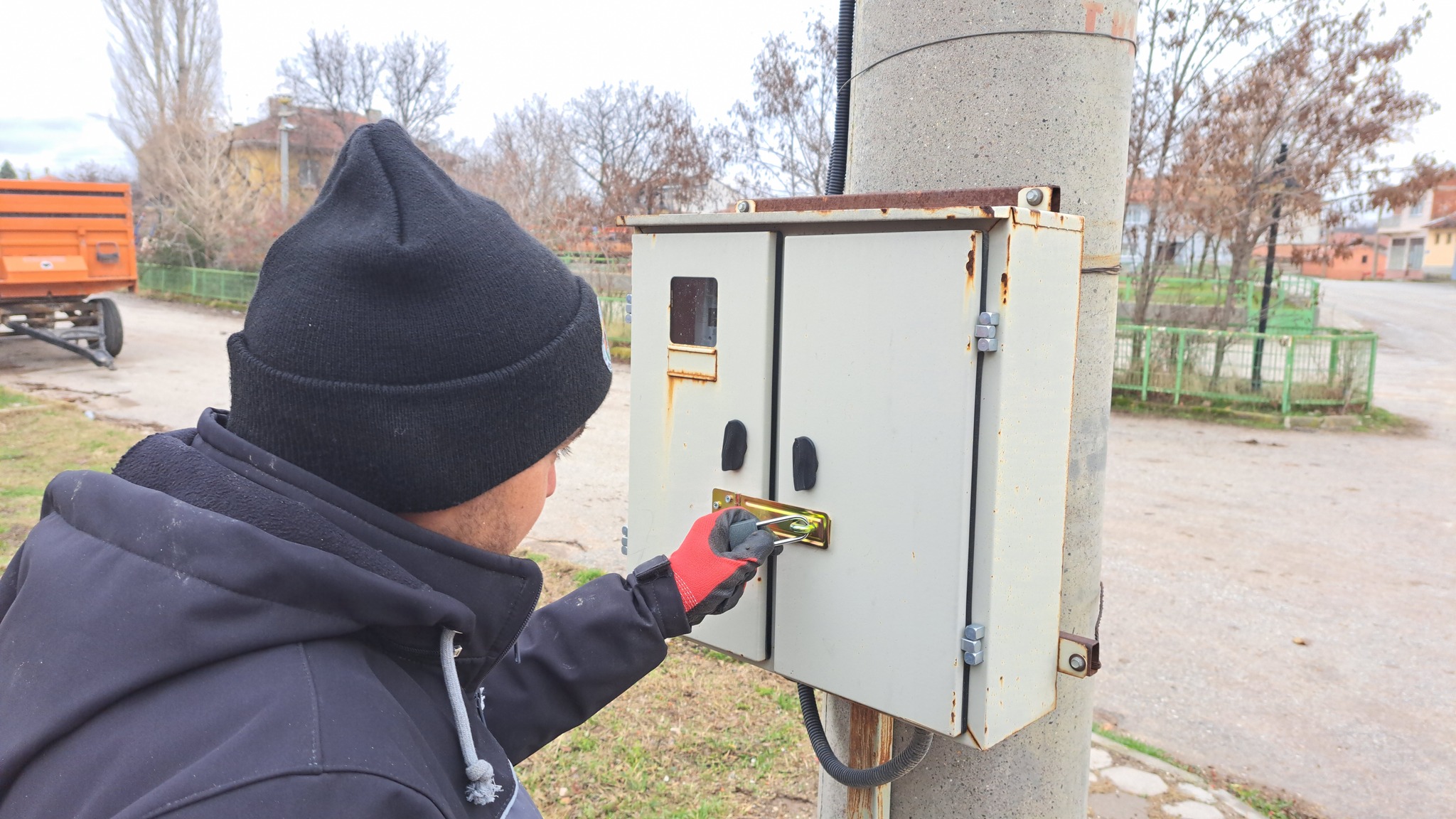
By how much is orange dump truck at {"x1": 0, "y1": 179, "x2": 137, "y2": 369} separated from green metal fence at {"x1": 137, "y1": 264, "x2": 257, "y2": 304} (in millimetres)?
7999

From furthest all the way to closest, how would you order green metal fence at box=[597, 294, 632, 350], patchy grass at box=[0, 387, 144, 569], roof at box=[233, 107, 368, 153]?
1. roof at box=[233, 107, 368, 153]
2. green metal fence at box=[597, 294, 632, 350]
3. patchy grass at box=[0, 387, 144, 569]

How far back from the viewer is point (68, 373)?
1107 cm

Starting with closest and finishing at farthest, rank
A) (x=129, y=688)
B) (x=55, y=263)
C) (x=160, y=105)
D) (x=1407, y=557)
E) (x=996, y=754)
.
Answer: (x=129, y=688) < (x=996, y=754) < (x=1407, y=557) < (x=55, y=263) < (x=160, y=105)

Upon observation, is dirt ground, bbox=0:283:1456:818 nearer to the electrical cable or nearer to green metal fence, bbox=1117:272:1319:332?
the electrical cable

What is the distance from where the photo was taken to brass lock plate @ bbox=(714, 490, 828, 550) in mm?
1723

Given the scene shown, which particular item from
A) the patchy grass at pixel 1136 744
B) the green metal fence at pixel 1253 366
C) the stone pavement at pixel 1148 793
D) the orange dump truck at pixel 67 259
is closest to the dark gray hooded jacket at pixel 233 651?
the stone pavement at pixel 1148 793

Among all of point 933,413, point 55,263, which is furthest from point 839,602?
point 55,263

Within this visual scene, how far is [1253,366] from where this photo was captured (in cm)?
983

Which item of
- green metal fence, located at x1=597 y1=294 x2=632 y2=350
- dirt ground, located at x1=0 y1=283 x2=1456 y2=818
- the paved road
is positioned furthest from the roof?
the paved road

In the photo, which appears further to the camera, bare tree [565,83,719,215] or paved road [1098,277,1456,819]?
bare tree [565,83,719,215]

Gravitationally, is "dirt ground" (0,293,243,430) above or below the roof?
below

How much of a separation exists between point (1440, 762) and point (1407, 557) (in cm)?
255

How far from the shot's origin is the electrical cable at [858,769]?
1760mm

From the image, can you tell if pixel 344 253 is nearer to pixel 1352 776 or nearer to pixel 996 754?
pixel 996 754
